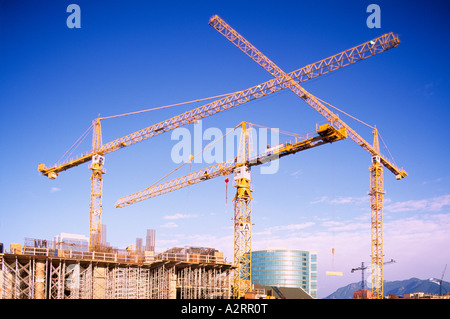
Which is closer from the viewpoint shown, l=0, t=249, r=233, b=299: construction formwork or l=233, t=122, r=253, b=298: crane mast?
l=0, t=249, r=233, b=299: construction formwork

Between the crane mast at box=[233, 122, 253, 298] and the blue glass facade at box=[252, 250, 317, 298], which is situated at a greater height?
the crane mast at box=[233, 122, 253, 298]

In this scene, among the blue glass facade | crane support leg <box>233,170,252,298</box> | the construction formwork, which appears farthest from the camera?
the blue glass facade

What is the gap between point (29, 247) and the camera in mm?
46969

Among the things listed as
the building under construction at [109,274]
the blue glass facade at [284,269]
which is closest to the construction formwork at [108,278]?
the building under construction at [109,274]

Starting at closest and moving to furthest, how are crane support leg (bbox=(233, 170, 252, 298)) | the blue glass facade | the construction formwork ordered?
the construction formwork
crane support leg (bbox=(233, 170, 252, 298))
the blue glass facade

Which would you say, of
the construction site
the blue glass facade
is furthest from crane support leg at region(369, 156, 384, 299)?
the blue glass facade

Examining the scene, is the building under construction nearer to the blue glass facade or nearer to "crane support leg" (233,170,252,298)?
"crane support leg" (233,170,252,298)

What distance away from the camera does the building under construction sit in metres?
46.3

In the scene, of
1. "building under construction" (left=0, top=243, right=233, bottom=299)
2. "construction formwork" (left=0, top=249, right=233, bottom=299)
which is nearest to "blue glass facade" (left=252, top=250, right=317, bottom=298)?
"building under construction" (left=0, top=243, right=233, bottom=299)

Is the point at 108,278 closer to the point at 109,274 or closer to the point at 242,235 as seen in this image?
the point at 109,274

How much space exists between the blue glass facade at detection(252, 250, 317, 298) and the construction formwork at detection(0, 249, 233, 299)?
134m

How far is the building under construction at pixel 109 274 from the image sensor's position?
1825 inches
